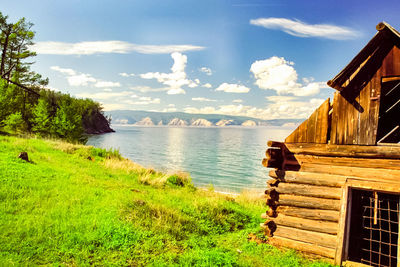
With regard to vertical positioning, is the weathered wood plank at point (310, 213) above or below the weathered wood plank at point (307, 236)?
above

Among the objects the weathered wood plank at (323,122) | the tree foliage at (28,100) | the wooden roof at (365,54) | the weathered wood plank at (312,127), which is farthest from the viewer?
the tree foliage at (28,100)

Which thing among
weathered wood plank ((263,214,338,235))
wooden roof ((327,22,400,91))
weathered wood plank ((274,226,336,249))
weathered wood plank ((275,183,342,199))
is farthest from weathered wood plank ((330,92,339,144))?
weathered wood plank ((274,226,336,249))

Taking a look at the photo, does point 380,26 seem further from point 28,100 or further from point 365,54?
point 28,100

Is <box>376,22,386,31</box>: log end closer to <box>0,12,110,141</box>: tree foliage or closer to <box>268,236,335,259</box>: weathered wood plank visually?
<box>268,236,335,259</box>: weathered wood plank

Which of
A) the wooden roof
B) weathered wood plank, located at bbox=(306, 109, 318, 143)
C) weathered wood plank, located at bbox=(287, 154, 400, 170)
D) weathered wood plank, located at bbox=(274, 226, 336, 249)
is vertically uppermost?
the wooden roof

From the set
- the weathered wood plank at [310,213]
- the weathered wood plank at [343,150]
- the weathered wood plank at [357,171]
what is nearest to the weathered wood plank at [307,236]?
the weathered wood plank at [310,213]

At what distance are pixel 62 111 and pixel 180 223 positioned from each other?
3174 centimetres

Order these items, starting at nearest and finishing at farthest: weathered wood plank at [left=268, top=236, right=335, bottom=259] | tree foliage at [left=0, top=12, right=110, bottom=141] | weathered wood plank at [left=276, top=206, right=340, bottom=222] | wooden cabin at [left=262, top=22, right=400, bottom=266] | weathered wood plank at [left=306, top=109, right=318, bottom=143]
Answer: wooden cabin at [left=262, top=22, right=400, bottom=266] < weathered wood plank at [left=268, top=236, right=335, bottom=259] < weathered wood plank at [left=276, top=206, right=340, bottom=222] < weathered wood plank at [left=306, top=109, right=318, bottom=143] < tree foliage at [left=0, top=12, right=110, bottom=141]

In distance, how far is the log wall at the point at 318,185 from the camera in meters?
6.82

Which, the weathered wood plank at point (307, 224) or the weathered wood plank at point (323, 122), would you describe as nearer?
the weathered wood plank at point (307, 224)

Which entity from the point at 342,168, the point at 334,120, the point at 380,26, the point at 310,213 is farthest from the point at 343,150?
the point at 380,26

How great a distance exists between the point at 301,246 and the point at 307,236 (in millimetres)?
370

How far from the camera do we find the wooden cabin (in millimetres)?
6809

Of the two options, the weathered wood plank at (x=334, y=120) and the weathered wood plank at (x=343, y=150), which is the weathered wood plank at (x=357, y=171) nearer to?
the weathered wood plank at (x=343, y=150)
